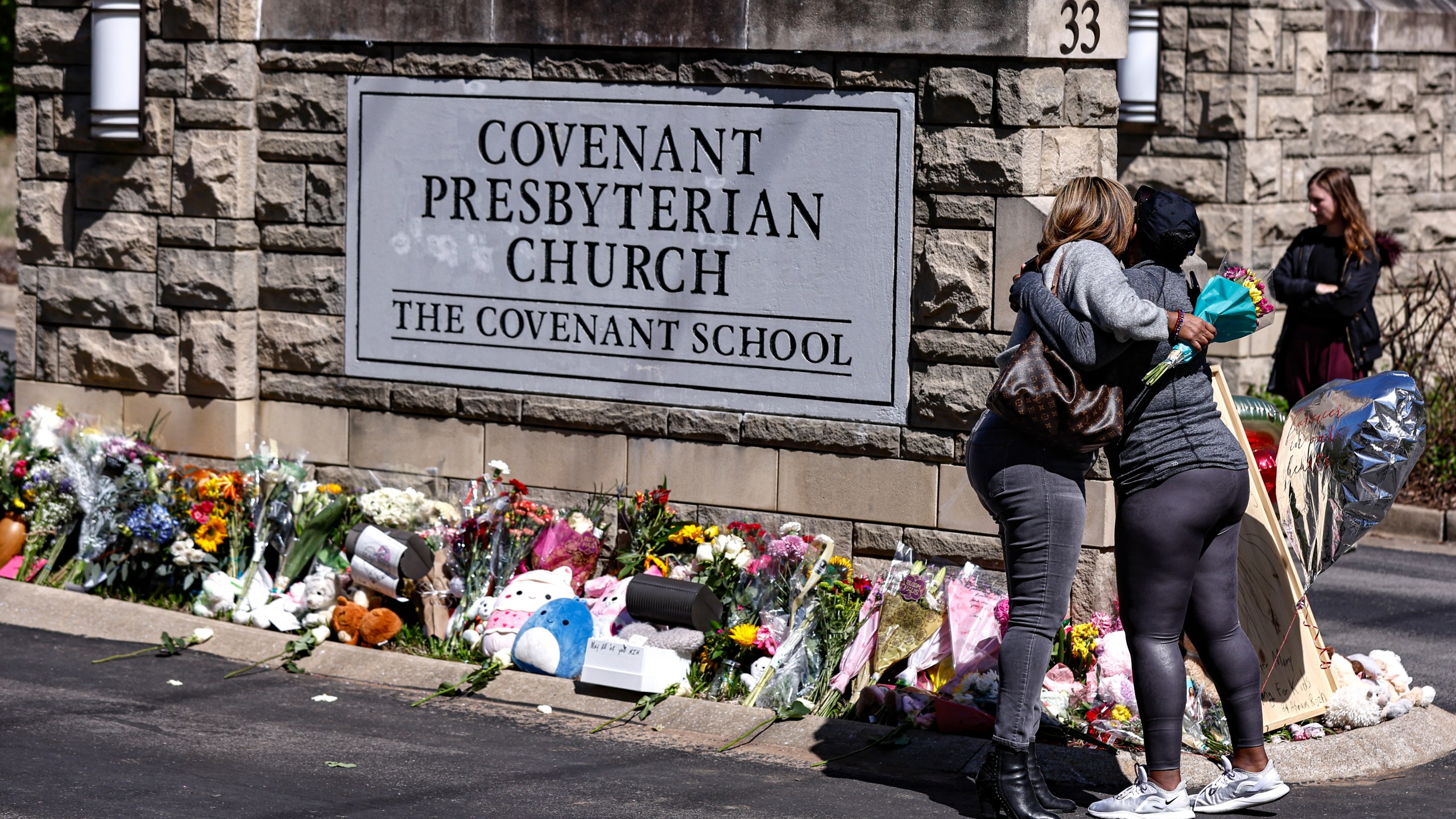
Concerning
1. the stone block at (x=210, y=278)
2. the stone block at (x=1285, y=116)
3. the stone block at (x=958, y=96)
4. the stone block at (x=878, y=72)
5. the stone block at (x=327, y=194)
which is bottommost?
the stone block at (x=210, y=278)

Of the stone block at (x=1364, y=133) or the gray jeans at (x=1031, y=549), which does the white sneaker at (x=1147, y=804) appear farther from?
the stone block at (x=1364, y=133)

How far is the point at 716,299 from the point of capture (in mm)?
7020

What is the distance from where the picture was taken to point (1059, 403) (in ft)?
15.9

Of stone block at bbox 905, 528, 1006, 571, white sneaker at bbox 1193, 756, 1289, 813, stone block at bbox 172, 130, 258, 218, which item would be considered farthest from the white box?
Result: stone block at bbox 172, 130, 258, 218

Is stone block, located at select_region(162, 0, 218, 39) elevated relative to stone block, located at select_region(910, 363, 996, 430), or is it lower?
elevated

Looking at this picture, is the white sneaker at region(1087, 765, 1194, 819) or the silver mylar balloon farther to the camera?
the silver mylar balloon

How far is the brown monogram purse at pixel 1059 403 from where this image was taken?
4.86 m

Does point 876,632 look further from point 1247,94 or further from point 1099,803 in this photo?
point 1247,94

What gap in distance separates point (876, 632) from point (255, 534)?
9.11 feet

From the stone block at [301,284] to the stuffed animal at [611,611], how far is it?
6.35 feet

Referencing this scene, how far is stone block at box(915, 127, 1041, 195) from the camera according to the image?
639cm

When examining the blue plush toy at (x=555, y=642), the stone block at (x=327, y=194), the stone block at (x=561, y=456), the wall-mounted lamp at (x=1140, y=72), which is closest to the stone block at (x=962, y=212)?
the stone block at (x=561, y=456)

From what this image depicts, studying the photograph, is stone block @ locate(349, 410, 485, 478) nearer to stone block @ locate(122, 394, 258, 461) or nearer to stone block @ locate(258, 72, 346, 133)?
stone block @ locate(122, 394, 258, 461)

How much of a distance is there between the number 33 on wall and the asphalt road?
8.59ft
